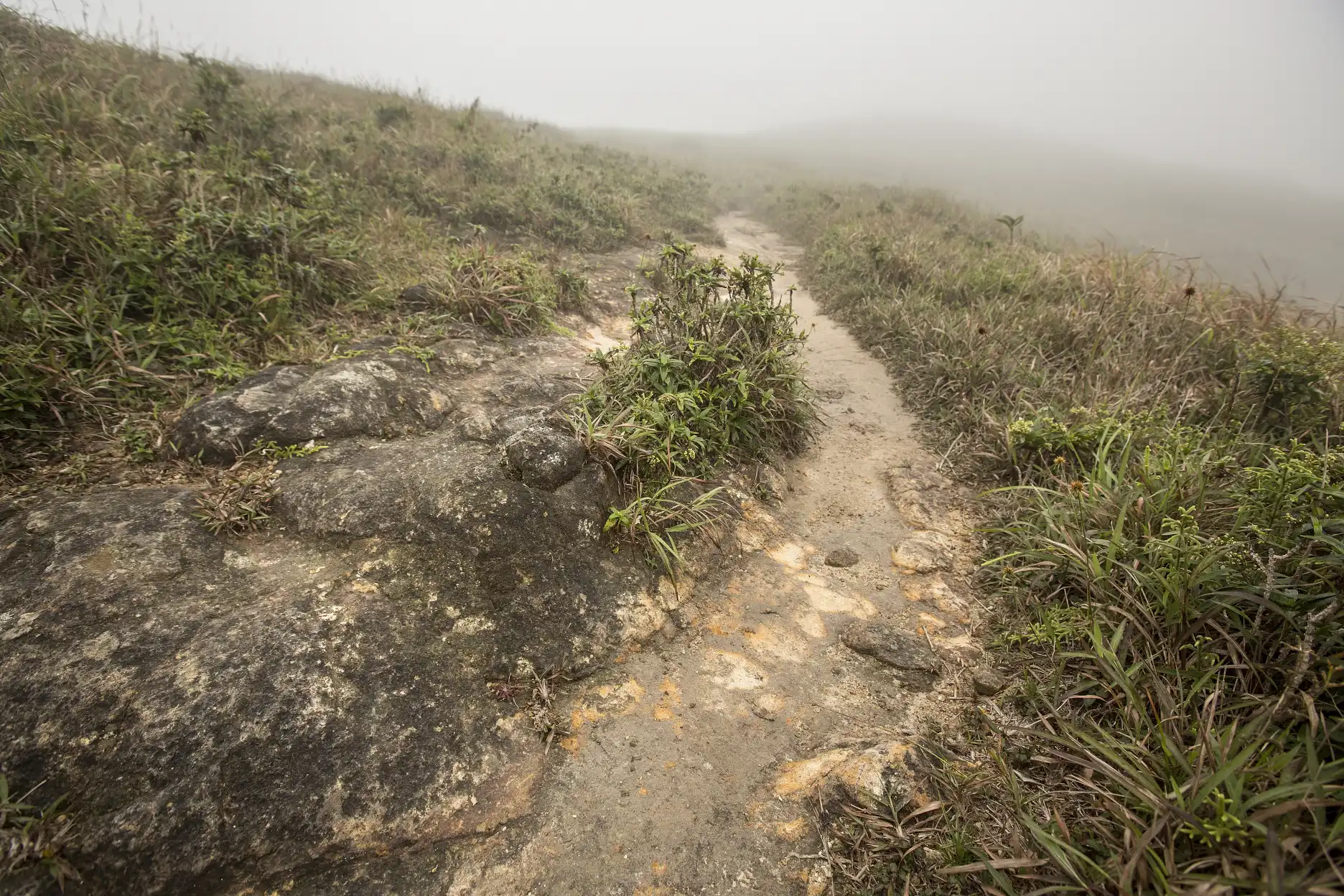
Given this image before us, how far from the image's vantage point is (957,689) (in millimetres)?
2617

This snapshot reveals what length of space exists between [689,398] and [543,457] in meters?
1.14

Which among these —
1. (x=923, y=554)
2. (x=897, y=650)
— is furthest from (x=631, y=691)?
(x=923, y=554)

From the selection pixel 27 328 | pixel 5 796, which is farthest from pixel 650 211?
pixel 5 796

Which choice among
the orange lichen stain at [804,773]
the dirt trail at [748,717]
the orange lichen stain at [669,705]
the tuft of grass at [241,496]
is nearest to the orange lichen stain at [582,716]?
the dirt trail at [748,717]

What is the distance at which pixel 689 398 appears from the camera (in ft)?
12.1

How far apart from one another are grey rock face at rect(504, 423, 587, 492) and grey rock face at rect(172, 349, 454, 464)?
100cm

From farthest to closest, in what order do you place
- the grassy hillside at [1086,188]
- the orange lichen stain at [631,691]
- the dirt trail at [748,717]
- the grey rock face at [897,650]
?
the grassy hillside at [1086,188]
the grey rock face at [897,650]
the orange lichen stain at [631,691]
the dirt trail at [748,717]

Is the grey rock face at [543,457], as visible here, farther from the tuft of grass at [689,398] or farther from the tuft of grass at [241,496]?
the tuft of grass at [241,496]

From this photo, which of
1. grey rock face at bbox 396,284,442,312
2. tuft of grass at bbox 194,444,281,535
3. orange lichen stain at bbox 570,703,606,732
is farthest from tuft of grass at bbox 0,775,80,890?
grey rock face at bbox 396,284,442,312

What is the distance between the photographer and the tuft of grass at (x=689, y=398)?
3262 millimetres

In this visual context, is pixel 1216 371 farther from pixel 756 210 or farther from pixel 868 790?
pixel 756 210

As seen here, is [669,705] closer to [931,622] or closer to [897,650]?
[897,650]

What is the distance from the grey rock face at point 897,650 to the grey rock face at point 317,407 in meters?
2.99

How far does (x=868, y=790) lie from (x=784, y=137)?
5007 cm
